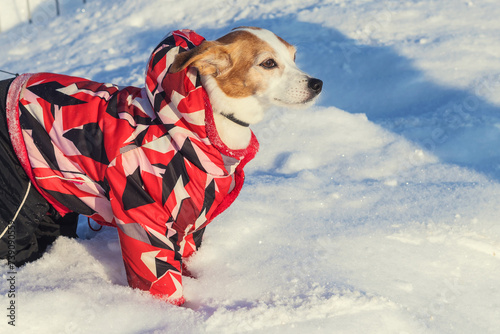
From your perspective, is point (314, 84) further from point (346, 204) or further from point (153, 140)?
point (346, 204)

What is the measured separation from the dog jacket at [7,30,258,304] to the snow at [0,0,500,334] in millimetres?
285

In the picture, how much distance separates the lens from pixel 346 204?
10.4 feet

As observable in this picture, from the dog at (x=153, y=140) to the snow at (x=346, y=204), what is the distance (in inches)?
11.9

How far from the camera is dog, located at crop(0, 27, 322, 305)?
2287 mm

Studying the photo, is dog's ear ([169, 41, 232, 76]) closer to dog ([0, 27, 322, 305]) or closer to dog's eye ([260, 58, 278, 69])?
dog ([0, 27, 322, 305])

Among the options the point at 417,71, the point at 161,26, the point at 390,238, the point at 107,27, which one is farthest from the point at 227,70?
the point at 107,27

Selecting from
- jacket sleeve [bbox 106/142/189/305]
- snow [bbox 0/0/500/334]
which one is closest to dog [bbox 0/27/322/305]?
jacket sleeve [bbox 106/142/189/305]

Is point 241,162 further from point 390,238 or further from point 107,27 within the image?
point 107,27

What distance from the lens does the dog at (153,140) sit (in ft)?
7.50

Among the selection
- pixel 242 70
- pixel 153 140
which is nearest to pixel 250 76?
pixel 242 70

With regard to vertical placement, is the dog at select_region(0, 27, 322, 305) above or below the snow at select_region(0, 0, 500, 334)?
above

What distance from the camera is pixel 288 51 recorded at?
256cm

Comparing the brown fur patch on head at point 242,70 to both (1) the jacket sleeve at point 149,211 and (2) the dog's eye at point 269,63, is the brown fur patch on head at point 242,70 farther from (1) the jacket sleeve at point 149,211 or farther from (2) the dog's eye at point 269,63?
(1) the jacket sleeve at point 149,211

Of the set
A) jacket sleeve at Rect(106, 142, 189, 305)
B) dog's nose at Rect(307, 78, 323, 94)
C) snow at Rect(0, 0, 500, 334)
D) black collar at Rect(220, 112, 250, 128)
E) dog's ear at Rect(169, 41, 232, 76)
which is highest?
dog's ear at Rect(169, 41, 232, 76)
